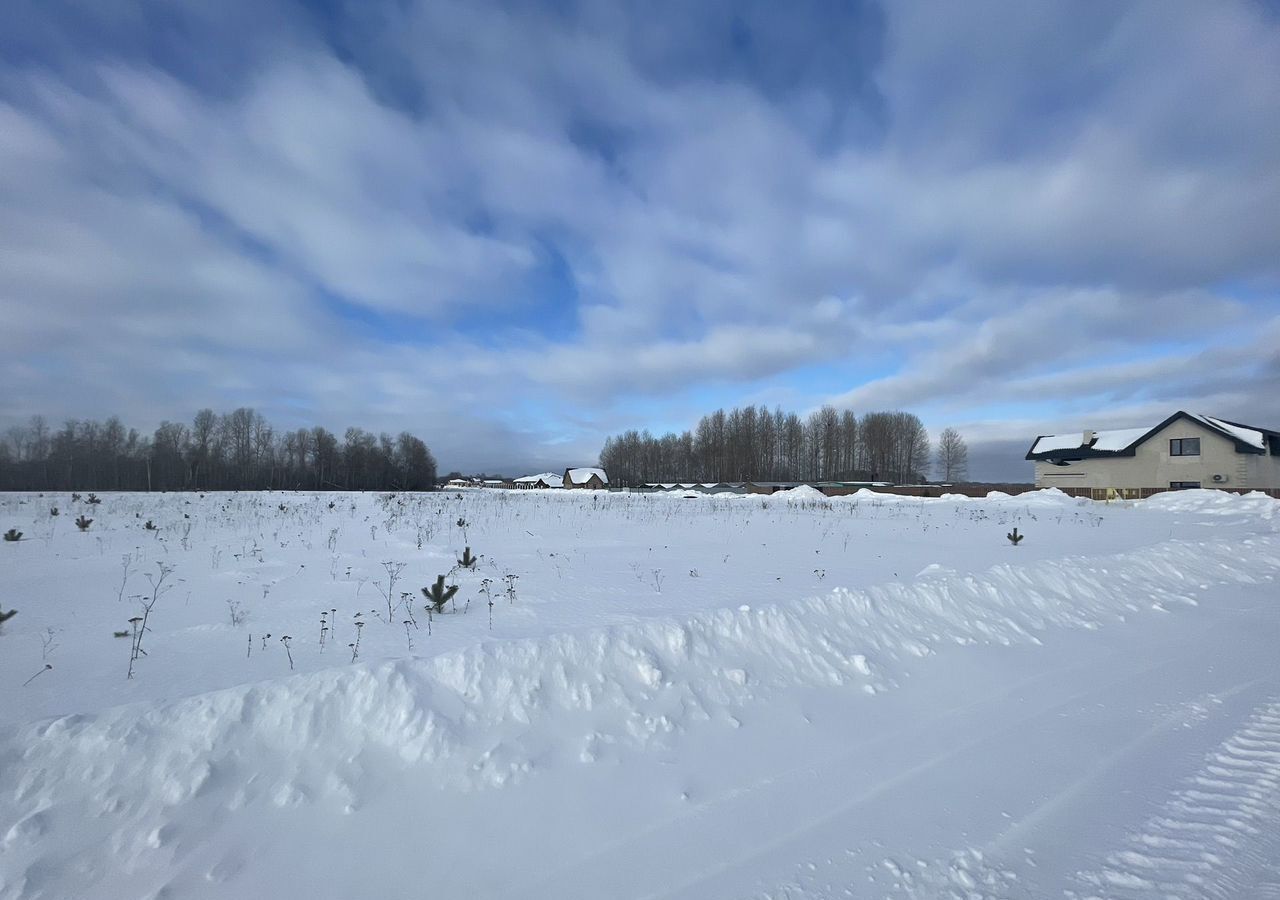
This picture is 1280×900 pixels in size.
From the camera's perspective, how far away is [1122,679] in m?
5.57

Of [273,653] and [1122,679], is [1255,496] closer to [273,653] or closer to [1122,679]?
[1122,679]

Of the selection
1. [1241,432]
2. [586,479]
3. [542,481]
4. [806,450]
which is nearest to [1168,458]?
[1241,432]

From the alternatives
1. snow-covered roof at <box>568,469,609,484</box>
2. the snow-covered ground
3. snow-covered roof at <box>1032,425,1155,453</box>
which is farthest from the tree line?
the snow-covered ground

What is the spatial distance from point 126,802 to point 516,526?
10.9 metres

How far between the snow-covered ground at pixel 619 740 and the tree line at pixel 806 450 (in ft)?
249

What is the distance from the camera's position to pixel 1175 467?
37906 millimetres

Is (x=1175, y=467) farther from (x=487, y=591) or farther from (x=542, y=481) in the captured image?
(x=542, y=481)

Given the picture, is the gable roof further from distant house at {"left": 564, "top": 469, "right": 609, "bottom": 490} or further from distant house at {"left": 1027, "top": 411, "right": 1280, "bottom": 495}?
distant house at {"left": 564, "top": 469, "right": 609, "bottom": 490}

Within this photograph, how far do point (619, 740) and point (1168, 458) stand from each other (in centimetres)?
5084

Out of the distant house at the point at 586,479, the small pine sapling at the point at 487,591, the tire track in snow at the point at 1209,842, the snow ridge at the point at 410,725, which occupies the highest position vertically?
the distant house at the point at 586,479

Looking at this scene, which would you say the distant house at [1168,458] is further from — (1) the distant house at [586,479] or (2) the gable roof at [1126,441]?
(1) the distant house at [586,479]

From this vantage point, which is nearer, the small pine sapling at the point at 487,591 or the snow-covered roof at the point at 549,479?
the small pine sapling at the point at 487,591

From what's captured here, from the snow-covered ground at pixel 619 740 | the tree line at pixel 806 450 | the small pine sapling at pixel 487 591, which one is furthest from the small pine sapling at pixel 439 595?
the tree line at pixel 806 450

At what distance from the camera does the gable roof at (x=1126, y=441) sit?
35312mm
